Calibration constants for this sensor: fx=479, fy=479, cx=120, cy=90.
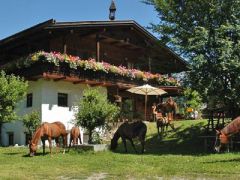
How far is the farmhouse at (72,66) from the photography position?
89.9 feet

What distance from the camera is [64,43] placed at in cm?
2855

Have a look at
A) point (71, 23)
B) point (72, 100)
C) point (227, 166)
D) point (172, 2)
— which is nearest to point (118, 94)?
point (72, 100)

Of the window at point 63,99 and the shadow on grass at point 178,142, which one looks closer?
the shadow on grass at point 178,142

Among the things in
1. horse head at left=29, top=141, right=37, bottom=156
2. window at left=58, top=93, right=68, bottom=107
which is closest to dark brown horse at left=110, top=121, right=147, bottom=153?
horse head at left=29, top=141, right=37, bottom=156

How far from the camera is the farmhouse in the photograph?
2739cm

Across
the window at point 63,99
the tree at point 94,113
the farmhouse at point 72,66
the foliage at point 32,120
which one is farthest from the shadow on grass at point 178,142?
the window at point 63,99

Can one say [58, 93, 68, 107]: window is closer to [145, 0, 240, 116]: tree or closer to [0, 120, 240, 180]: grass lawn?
[0, 120, 240, 180]: grass lawn

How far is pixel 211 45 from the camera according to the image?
20844 mm

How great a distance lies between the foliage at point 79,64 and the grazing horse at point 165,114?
Answer: 4.34 m

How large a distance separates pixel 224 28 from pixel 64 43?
1122 cm

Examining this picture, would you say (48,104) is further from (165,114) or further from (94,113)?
(165,114)

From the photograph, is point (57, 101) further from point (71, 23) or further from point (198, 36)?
point (198, 36)

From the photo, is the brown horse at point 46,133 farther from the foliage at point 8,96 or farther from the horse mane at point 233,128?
the horse mane at point 233,128

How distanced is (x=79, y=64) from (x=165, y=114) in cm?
587
